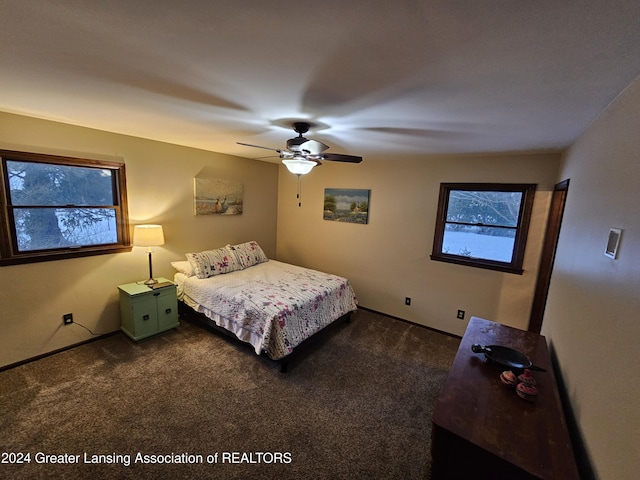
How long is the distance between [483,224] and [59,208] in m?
4.74

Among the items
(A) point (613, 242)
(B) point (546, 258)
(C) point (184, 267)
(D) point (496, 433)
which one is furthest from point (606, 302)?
(C) point (184, 267)

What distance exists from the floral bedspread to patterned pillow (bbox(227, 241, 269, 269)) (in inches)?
9.1

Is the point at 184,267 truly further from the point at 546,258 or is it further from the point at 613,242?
the point at 546,258

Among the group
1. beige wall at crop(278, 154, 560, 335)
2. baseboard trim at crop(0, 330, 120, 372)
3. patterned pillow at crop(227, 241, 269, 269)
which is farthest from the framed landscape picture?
baseboard trim at crop(0, 330, 120, 372)

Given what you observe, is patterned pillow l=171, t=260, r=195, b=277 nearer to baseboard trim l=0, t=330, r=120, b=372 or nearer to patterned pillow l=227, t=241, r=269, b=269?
patterned pillow l=227, t=241, r=269, b=269

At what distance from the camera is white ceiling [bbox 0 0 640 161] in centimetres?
90

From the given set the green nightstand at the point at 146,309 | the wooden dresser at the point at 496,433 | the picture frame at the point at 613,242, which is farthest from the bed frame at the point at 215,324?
the picture frame at the point at 613,242

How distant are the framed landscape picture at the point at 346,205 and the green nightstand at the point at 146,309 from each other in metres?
2.56

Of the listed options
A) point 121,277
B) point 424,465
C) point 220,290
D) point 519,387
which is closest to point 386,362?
point 424,465

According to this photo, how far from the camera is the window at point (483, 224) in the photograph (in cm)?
311

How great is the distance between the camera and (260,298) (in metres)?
2.97

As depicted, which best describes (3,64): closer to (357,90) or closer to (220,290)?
(357,90)

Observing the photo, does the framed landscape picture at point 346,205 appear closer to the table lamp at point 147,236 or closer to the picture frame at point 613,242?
the table lamp at point 147,236

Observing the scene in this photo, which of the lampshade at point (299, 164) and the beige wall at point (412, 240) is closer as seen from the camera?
the lampshade at point (299, 164)
